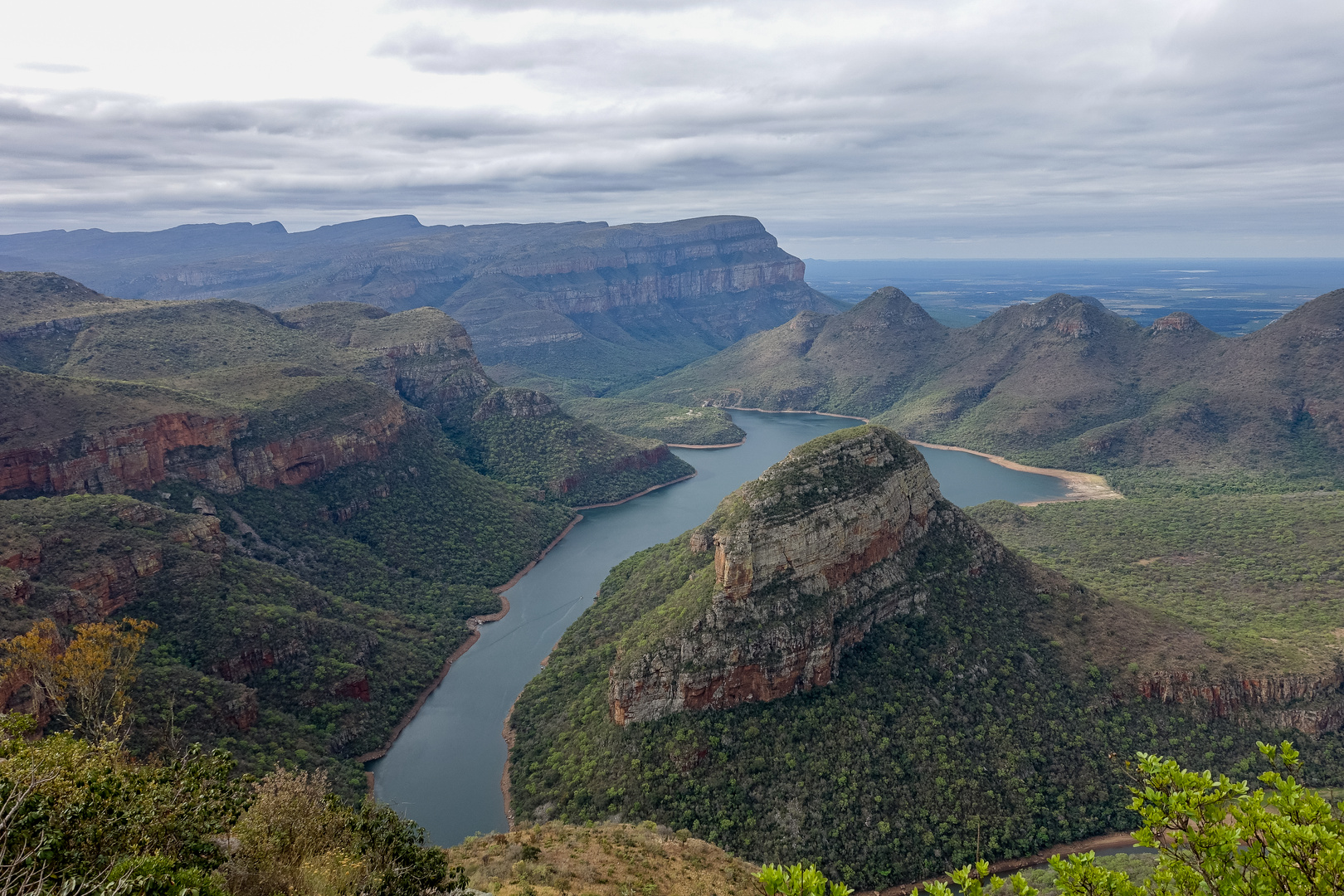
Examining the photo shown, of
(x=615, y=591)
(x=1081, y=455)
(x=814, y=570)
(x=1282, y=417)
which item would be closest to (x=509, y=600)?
(x=615, y=591)

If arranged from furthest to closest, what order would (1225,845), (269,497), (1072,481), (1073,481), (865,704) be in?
(1072,481) → (1073,481) → (269,497) → (865,704) → (1225,845)

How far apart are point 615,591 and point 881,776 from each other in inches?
1722

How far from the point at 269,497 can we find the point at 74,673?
50.5 metres

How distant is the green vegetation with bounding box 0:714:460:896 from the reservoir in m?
30.3

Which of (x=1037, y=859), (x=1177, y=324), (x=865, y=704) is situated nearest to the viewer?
(x=1037, y=859)

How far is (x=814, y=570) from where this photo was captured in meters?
62.3

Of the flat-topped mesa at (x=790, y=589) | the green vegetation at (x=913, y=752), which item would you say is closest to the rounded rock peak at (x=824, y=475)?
the flat-topped mesa at (x=790, y=589)

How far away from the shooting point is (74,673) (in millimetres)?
46344

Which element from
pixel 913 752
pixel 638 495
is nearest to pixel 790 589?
pixel 913 752

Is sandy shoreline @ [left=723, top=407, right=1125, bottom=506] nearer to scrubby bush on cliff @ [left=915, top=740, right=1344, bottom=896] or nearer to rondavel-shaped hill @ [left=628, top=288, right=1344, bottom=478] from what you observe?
rondavel-shaped hill @ [left=628, top=288, right=1344, bottom=478]

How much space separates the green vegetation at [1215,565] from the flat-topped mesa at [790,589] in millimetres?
22414

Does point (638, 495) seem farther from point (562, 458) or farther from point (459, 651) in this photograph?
point (459, 651)

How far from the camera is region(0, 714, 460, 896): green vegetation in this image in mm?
18234

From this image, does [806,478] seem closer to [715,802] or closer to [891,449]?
[891,449]
